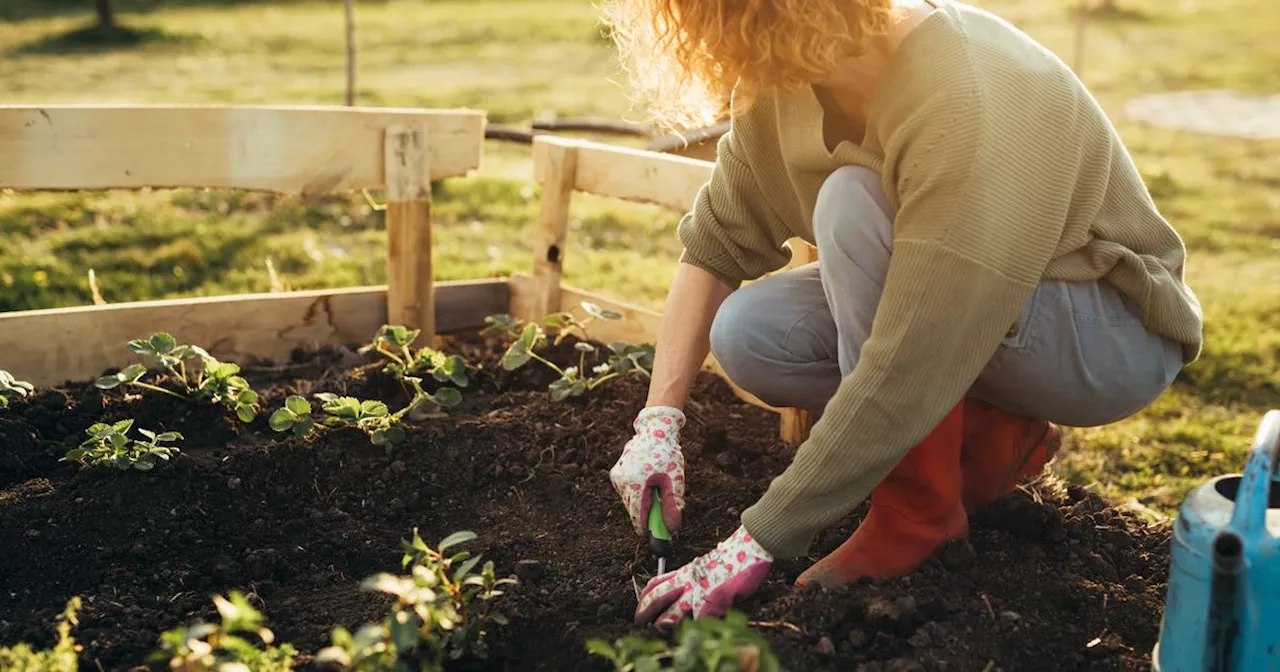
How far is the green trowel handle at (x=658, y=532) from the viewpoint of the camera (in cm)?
220

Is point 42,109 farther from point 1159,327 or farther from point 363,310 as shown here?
point 1159,327

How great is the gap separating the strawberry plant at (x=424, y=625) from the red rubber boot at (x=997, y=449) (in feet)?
3.18

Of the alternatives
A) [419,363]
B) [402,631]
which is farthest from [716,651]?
[419,363]

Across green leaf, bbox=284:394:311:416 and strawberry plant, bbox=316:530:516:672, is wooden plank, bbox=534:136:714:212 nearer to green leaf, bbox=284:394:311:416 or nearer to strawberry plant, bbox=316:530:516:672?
green leaf, bbox=284:394:311:416

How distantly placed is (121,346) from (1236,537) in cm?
258

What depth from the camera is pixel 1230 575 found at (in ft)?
5.18

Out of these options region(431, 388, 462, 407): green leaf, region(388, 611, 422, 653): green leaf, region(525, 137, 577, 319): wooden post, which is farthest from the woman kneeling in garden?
region(525, 137, 577, 319): wooden post

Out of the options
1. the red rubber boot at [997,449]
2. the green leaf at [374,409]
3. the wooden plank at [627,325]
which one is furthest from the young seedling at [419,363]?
the red rubber boot at [997,449]

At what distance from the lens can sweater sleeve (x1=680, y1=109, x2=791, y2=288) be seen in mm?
2434

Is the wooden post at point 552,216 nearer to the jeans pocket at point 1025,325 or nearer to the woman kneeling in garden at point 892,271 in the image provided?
the woman kneeling in garden at point 892,271

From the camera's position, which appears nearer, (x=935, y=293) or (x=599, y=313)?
(x=935, y=293)

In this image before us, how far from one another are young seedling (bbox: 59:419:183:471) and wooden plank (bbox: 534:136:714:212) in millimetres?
1292

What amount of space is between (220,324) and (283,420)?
2.49ft

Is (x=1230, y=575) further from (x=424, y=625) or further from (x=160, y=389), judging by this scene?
(x=160, y=389)
